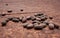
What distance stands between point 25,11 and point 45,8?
25cm

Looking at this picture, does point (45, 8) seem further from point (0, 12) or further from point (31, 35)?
point (31, 35)

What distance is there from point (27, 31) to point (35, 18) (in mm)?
214

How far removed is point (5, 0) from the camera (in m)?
1.87

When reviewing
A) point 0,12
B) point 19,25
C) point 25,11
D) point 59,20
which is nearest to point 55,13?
point 59,20

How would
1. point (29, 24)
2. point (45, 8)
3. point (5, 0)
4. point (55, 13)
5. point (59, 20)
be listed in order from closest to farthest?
point (29, 24) → point (59, 20) → point (55, 13) → point (45, 8) → point (5, 0)

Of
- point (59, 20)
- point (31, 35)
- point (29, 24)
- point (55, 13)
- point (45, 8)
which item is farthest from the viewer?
point (45, 8)

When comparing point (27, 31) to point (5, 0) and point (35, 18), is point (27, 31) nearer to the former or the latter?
point (35, 18)

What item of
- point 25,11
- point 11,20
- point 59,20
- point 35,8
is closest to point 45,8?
point 35,8

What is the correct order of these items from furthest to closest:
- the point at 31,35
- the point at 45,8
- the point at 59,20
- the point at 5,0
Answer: the point at 5,0
the point at 45,8
the point at 59,20
the point at 31,35

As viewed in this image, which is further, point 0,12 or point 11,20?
point 0,12

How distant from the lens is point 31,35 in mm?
981

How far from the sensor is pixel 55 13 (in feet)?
4.50

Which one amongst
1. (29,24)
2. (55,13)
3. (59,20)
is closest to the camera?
(29,24)

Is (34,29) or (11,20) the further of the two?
(11,20)
